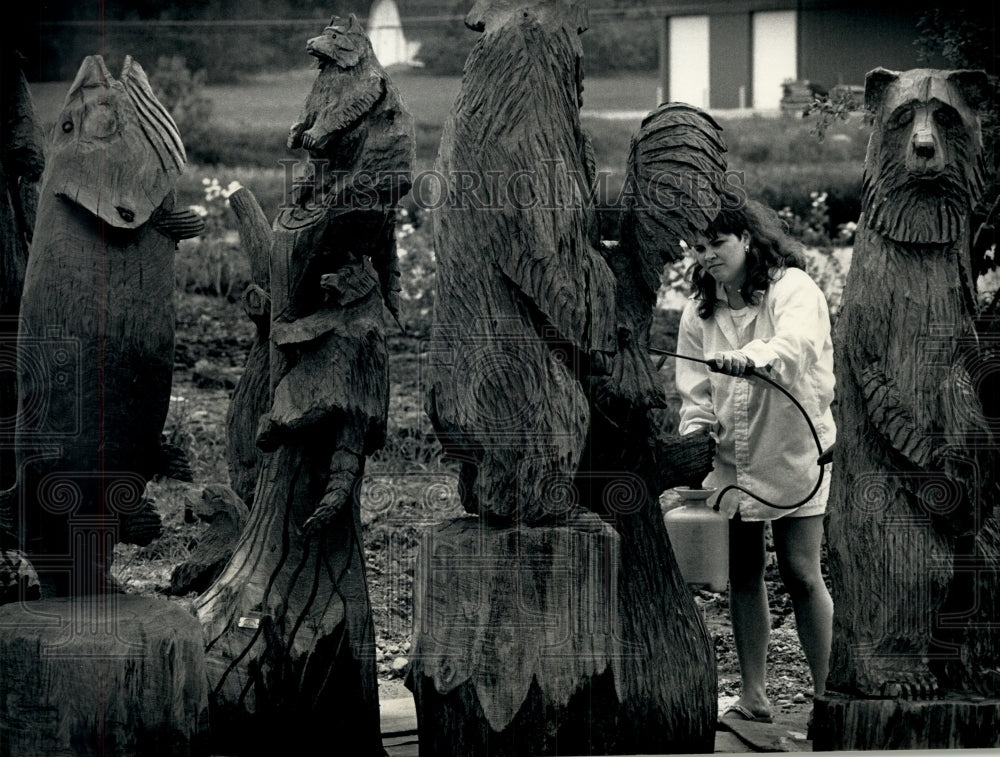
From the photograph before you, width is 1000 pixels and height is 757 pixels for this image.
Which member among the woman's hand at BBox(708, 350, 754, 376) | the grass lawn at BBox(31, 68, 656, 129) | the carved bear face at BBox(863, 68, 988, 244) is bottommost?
the woman's hand at BBox(708, 350, 754, 376)

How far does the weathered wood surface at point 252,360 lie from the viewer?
14.9 feet

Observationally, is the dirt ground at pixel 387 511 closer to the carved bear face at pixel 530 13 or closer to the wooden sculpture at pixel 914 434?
the wooden sculpture at pixel 914 434

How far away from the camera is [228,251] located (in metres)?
7.54

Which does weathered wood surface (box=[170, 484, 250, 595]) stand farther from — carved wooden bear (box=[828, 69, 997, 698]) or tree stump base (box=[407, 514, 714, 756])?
carved wooden bear (box=[828, 69, 997, 698])

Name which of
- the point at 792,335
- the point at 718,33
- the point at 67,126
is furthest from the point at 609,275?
the point at 718,33

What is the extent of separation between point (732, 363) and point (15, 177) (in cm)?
226

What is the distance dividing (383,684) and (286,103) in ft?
9.35

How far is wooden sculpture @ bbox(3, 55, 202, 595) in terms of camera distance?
373cm

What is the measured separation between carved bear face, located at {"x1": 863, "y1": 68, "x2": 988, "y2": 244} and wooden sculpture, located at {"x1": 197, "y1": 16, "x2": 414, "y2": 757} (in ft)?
3.95

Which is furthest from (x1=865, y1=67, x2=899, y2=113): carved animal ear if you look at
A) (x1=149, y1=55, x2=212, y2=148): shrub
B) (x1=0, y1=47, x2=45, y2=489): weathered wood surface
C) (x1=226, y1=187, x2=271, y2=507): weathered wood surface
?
(x1=149, y1=55, x2=212, y2=148): shrub

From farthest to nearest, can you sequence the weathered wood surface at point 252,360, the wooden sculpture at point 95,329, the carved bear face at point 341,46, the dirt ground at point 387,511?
the dirt ground at point 387,511
the weathered wood surface at point 252,360
the carved bear face at point 341,46
the wooden sculpture at point 95,329

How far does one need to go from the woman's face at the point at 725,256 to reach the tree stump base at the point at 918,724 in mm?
1292

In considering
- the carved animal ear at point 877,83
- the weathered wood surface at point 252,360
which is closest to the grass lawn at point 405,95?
the weathered wood surface at point 252,360

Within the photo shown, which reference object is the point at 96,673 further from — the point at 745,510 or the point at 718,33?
the point at 718,33
